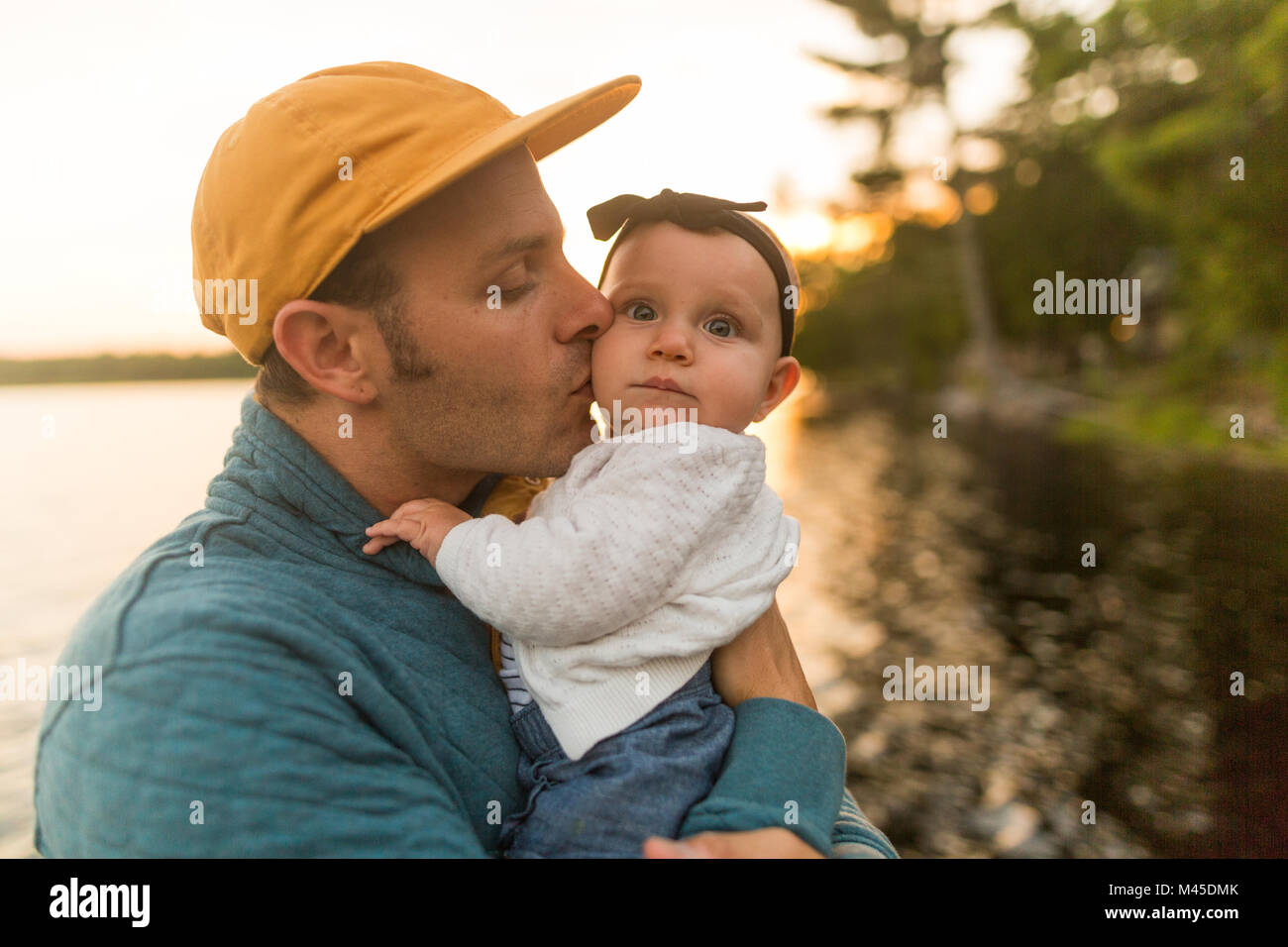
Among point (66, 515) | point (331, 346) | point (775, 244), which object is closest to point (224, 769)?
point (331, 346)

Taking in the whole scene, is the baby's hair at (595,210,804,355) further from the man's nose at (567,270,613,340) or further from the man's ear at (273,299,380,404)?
the man's ear at (273,299,380,404)

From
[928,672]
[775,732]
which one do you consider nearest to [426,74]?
[775,732]

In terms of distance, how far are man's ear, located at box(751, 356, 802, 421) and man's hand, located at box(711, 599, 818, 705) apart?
22.4 inches

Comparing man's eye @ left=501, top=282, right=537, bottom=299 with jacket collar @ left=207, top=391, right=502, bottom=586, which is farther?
man's eye @ left=501, top=282, right=537, bottom=299

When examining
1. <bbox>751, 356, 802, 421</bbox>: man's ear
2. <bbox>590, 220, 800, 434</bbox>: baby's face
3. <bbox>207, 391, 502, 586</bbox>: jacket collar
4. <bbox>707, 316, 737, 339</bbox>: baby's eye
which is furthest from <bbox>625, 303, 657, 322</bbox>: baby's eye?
<bbox>207, 391, 502, 586</bbox>: jacket collar

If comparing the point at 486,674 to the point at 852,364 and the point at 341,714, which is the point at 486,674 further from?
the point at 852,364

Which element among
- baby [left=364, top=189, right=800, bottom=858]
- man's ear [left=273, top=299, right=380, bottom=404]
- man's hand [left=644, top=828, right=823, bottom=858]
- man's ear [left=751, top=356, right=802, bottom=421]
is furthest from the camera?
man's ear [left=751, top=356, right=802, bottom=421]

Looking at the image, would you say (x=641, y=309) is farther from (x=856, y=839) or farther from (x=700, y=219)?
(x=856, y=839)

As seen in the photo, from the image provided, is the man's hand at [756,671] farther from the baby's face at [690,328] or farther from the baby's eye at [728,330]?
the baby's eye at [728,330]

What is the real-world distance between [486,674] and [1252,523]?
52.9 ft

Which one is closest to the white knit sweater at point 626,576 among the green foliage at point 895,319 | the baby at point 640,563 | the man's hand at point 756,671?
the baby at point 640,563

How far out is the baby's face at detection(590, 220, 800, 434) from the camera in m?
2.12

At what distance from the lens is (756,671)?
6.63ft

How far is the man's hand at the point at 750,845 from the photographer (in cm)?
164
